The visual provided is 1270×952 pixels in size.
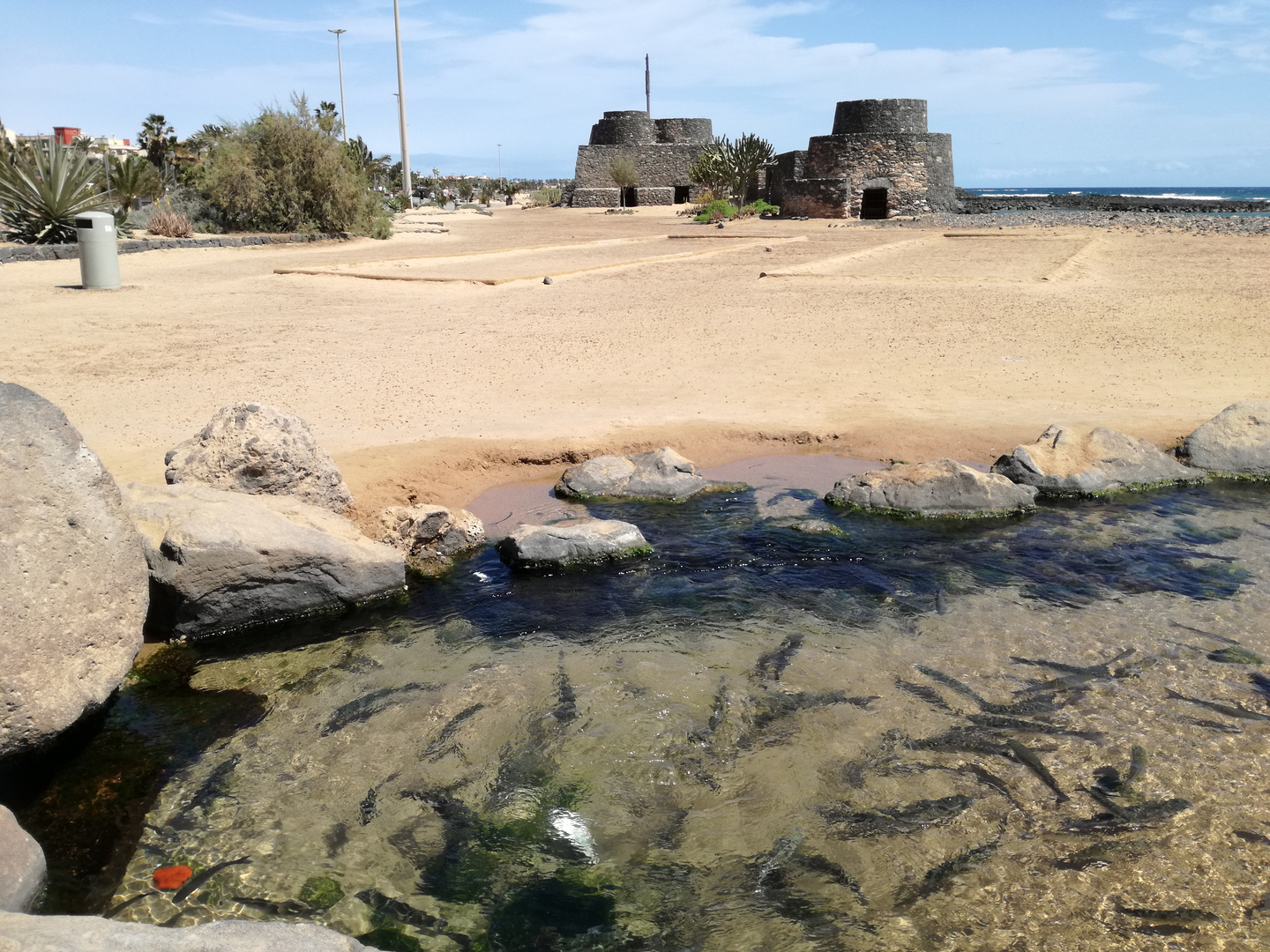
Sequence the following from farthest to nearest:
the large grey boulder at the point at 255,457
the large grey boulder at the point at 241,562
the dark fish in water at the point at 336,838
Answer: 1. the large grey boulder at the point at 255,457
2. the large grey boulder at the point at 241,562
3. the dark fish in water at the point at 336,838

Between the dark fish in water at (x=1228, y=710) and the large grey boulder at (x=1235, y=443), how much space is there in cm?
353

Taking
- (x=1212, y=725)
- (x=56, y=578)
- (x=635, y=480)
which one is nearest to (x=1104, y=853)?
(x=1212, y=725)

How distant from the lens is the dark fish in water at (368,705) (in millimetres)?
4180

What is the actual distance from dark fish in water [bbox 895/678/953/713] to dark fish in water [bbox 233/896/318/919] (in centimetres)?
255

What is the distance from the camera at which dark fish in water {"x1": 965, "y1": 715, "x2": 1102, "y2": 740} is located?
400 centimetres

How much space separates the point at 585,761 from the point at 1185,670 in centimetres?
275

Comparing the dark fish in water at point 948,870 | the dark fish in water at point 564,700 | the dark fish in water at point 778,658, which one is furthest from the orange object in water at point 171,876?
the dark fish in water at point 778,658

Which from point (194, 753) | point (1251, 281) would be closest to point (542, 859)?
point (194, 753)

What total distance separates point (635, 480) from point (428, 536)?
5.29ft

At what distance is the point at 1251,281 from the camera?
1434 cm

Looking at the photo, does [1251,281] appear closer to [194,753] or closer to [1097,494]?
[1097,494]

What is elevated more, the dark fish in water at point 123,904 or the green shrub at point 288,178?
the green shrub at point 288,178

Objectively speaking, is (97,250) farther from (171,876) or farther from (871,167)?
(871,167)

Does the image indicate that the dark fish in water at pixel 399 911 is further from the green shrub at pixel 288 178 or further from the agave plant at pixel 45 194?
the green shrub at pixel 288 178
